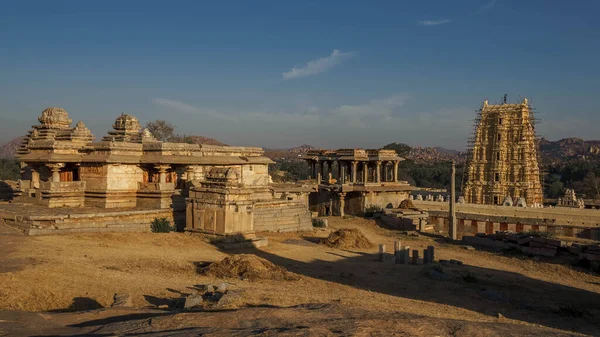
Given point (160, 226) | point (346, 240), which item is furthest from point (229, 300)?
point (160, 226)

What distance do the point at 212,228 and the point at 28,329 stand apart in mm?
9988

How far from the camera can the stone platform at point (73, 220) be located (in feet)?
47.1

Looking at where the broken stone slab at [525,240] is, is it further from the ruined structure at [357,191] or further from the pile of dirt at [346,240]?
the ruined structure at [357,191]

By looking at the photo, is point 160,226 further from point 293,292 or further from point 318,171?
point 318,171

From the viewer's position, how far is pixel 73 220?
1502 centimetres

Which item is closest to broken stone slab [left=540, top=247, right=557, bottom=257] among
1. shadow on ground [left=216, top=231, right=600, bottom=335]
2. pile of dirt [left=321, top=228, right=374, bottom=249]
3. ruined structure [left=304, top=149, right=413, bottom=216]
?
shadow on ground [left=216, top=231, right=600, bottom=335]

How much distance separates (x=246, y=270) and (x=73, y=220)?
664cm

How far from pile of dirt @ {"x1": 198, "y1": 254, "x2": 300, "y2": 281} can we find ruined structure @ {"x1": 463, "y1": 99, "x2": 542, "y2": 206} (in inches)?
1224

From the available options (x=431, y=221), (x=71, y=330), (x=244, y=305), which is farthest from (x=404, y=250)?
(x=431, y=221)

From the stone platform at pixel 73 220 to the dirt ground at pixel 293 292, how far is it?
2.64ft

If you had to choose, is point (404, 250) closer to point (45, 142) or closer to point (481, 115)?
point (45, 142)

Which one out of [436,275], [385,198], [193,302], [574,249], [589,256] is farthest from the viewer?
[385,198]

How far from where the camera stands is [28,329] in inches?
232

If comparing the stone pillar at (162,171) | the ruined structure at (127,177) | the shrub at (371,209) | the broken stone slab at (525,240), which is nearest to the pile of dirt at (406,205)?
the shrub at (371,209)
